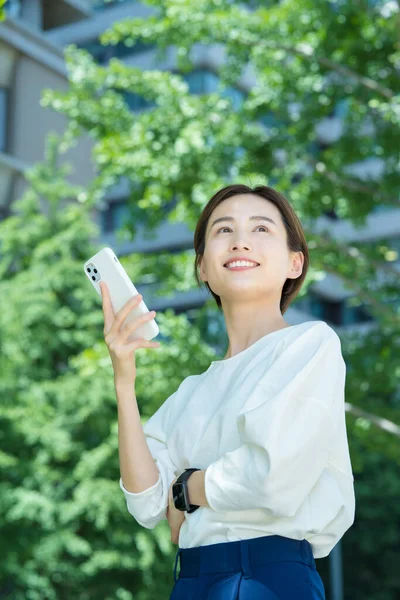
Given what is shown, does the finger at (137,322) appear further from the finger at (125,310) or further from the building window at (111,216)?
the building window at (111,216)

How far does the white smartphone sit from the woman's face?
Result: 19cm

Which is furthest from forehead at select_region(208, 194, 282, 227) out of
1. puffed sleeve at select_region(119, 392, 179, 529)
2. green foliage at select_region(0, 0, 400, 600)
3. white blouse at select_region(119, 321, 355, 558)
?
green foliage at select_region(0, 0, 400, 600)

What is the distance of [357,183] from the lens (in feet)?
30.8

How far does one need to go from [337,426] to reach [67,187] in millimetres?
12230

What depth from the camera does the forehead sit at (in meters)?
2.10

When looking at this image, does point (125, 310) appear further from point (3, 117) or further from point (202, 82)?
point (202, 82)

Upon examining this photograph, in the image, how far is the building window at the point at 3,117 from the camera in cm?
1845

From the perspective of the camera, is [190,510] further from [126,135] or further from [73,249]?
[73,249]

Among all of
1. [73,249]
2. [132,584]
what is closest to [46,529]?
[132,584]

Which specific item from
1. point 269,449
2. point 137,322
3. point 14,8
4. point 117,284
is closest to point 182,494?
point 269,449

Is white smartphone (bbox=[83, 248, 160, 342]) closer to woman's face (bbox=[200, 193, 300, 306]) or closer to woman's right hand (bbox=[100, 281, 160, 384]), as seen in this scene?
woman's right hand (bbox=[100, 281, 160, 384])

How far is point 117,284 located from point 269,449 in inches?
19.2

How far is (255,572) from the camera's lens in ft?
5.81

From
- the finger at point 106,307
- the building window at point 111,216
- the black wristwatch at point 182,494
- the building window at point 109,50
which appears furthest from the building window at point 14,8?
the black wristwatch at point 182,494
